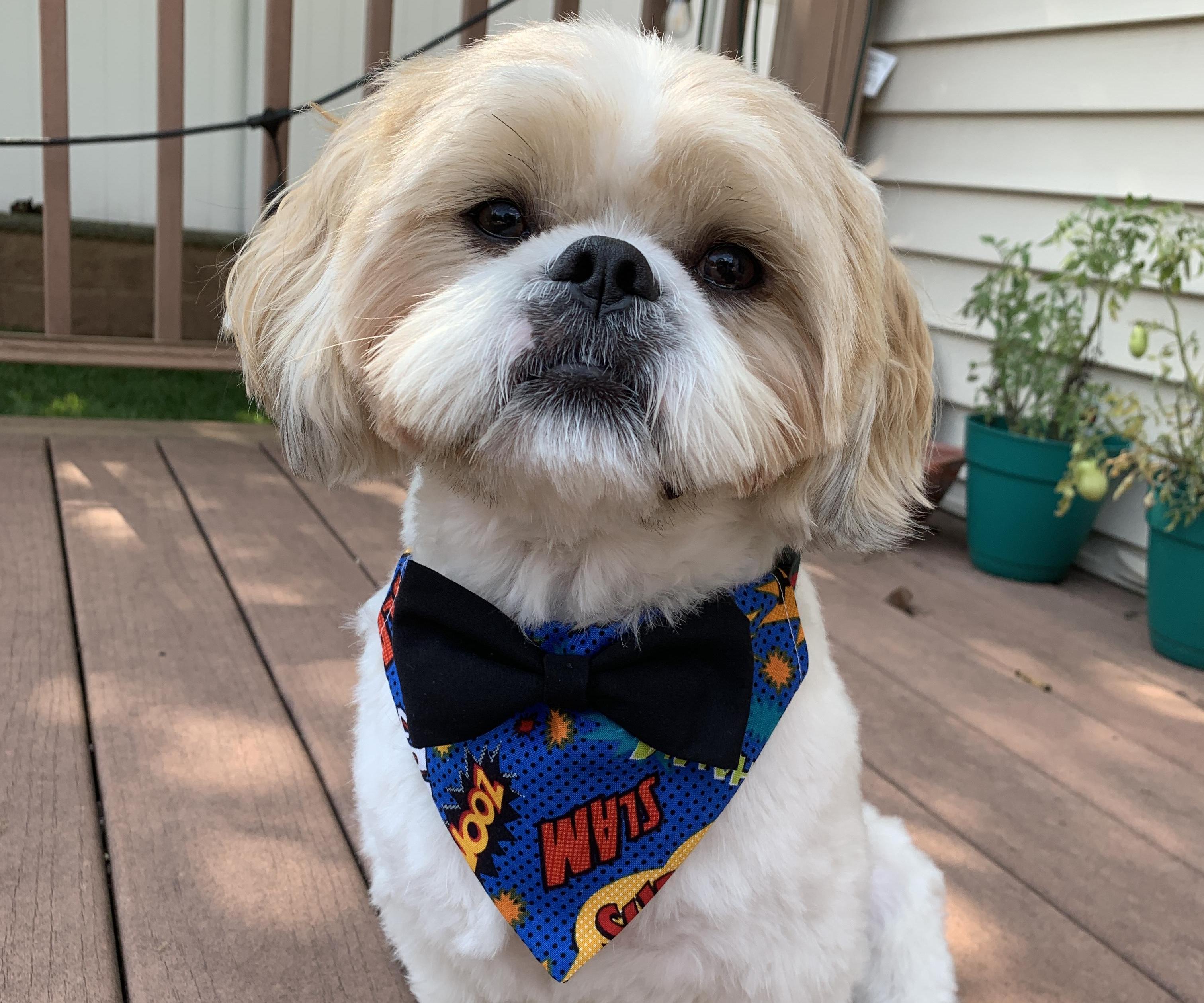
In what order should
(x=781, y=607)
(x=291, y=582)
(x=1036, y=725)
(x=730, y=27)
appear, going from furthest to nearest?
1. (x=730, y=27)
2. (x=291, y=582)
3. (x=1036, y=725)
4. (x=781, y=607)

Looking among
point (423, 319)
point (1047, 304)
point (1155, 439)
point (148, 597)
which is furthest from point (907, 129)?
point (423, 319)

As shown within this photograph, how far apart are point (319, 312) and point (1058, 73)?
2710 mm

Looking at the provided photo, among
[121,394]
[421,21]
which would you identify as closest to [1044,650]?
[121,394]

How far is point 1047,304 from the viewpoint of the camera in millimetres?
3010

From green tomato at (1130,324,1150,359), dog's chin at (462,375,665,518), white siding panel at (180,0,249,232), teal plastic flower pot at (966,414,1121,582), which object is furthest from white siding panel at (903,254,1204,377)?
white siding panel at (180,0,249,232)

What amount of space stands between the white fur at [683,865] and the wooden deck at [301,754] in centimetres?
26

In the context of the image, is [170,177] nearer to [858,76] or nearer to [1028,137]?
[858,76]

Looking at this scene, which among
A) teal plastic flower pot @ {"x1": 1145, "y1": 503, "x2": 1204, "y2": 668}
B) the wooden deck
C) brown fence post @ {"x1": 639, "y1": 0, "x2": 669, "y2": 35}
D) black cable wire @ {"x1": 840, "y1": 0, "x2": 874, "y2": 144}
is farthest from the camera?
black cable wire @ {"x1": 840, "y1": 0, "x2": 874, "y2": 144}

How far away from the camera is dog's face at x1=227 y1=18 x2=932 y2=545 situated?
92cm

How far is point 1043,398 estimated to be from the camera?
2936 millimetres

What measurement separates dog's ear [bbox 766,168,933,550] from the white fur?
0.28ft

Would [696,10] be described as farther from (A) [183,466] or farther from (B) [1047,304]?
(A) [183,466]

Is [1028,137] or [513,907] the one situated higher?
[1028,137]

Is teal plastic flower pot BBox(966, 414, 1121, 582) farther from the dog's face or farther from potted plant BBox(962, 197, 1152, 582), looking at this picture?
the dog's face
